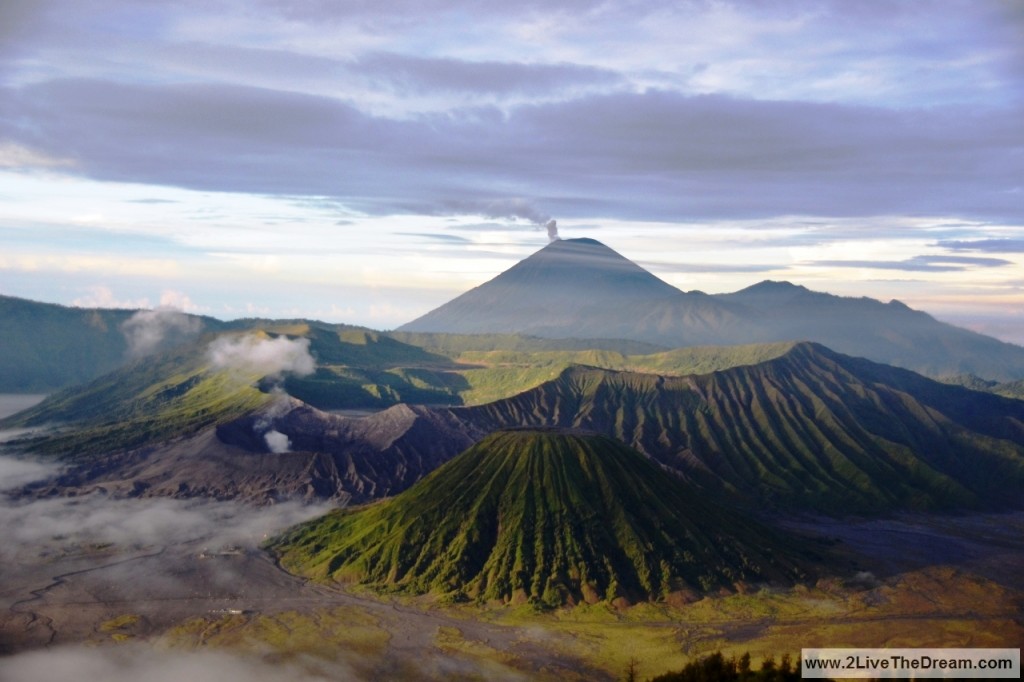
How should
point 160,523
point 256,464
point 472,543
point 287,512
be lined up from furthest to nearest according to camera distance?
point 256,464, point 287,512, point 160,523, point 472,543

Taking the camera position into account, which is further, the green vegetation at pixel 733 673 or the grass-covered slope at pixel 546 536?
the grass-covered slope at pixel 546 536

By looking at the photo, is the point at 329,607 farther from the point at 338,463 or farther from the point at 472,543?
the point at 338,463

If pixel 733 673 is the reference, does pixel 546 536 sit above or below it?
above

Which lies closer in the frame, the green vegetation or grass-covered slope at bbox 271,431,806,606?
the green vegetation

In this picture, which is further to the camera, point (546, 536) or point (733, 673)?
point (546, 536)

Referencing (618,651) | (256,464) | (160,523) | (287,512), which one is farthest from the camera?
(256,464)

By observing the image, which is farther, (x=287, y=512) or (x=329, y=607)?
(x=287, y=512)

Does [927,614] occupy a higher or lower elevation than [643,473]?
lower

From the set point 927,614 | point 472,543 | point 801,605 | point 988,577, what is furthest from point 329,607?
point 988,577
